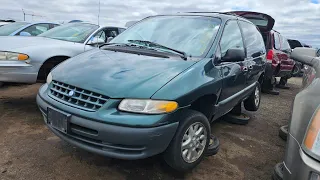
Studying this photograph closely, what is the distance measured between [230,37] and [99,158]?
2242 mm

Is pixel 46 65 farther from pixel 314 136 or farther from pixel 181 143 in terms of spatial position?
pixel 314 136

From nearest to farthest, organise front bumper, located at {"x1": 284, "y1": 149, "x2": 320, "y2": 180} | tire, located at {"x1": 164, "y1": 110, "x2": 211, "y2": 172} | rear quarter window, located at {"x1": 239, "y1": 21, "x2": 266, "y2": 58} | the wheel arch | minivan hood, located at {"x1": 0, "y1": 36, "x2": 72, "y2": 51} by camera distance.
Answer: front bumper, located at {"x1": 284, "y1": 149, "x2": 320, "y2": 180} < tire, located at {"x1": 164, "y1": 110, "x2": 211, "y2": 172} < minivan hood, located at {"x1": 0, "y1": 36, "x2": 72, "y2": 51} < rear quarter window, located at {"x1": 239, "y1": 21, "x2": 266, "y2": 58} < the wheel arch

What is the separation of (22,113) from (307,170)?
397 cm

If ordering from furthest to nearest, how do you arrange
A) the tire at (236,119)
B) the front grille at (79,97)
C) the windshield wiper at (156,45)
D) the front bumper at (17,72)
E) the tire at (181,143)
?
the tire at (236,119)
the front bumper at (17,72)
the windshield wiper at (156,45)
the tire at (181,143)
the front grille at (79,97)

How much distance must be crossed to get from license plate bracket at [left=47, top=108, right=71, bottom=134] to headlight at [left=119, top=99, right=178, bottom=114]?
1.72 ft

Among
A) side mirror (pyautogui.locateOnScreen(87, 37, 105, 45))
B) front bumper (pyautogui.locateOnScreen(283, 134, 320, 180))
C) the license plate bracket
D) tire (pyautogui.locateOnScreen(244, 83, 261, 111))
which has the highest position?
side mirror (pyautogui.locateOnScreen(87, 37, 105, 45))

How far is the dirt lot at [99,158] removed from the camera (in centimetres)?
264

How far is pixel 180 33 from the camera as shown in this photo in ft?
10.7

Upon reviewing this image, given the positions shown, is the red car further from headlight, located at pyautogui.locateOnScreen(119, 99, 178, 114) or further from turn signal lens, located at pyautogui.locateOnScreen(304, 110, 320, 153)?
turn signal lens, located at pyautogui.locateOnScreen(304, 110, 320, 153)

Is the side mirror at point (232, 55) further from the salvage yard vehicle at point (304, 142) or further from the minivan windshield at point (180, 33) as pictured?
the salvage yard vehicle at point (304, 142)

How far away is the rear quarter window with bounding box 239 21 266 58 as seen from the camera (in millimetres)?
4117

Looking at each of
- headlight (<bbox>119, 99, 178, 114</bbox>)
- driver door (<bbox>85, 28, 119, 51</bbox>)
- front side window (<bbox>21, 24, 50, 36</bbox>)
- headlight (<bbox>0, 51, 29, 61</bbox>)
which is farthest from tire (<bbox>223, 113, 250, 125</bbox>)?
front side window (<bbox>21, 24, 50, 36</bbox>)

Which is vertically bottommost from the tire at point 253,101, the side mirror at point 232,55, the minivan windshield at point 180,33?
the tire at point 253,101

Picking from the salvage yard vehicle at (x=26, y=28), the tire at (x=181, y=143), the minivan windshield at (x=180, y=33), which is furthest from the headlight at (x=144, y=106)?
the salvage yard vehicle at (x=26, y=28)
